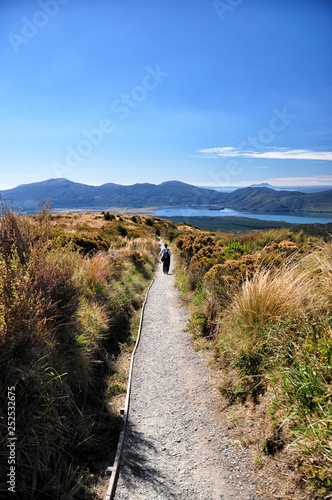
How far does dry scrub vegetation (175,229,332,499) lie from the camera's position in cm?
325

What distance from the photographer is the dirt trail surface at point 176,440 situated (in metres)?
3.75

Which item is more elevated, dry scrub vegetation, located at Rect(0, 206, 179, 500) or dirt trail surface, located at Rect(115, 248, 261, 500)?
dry scrub vegetation, located at Rect(0, 206, 179, 500)

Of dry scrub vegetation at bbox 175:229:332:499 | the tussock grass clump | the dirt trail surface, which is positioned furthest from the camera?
the dirt trail surface

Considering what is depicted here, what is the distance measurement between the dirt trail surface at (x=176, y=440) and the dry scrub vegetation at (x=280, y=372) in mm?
332

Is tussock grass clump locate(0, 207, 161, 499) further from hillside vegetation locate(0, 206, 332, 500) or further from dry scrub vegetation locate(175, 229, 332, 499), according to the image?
dry scrub vegetation locate(175, 229, 332, 499)

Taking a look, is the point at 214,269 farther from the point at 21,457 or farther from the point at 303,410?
the point at 21,457

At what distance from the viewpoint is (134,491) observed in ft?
12.1

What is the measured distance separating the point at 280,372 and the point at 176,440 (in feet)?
6.94

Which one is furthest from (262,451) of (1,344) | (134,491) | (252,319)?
(1,344)

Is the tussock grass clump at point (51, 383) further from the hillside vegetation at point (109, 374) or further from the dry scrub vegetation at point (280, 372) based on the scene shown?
the dry scrub vegetation at point (280, 372)

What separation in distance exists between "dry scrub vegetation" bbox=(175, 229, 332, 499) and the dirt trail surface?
1.09 feet

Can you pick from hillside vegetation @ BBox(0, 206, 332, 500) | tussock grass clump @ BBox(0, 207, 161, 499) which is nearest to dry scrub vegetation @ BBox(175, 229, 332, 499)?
Result: hillside vegetation @ BBox(0, 206, 332, 500)

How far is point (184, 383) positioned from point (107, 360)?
1.99 m

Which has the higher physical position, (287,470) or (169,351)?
(287,470)
